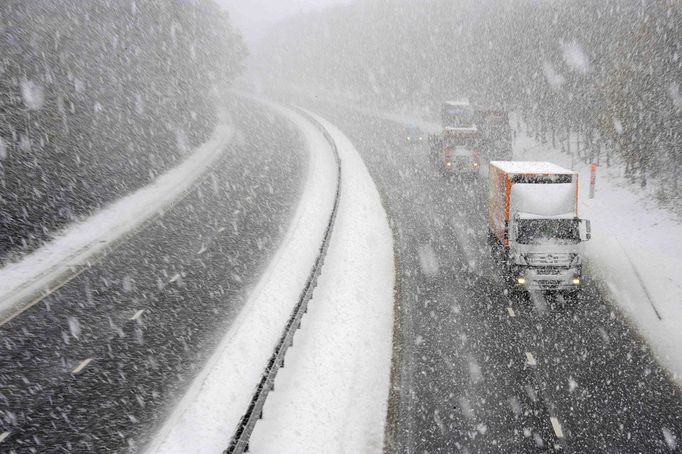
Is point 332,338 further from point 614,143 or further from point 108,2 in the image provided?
point 108,2

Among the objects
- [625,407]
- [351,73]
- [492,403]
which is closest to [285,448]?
[492,403]

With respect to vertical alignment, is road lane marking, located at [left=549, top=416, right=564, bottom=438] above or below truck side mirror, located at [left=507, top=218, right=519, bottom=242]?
below

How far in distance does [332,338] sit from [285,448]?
12.0ft

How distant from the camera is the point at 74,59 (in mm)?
27297

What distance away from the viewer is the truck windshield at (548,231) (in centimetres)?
1368

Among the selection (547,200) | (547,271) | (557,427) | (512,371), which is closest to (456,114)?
(547,200)

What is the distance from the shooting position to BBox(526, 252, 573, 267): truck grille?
43.7 feet

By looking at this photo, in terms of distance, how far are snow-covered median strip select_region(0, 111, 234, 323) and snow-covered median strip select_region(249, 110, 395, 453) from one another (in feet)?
24.0

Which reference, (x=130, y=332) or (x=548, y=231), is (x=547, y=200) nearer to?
(x=548, y=231)

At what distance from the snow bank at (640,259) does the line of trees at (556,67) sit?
70.7 inches

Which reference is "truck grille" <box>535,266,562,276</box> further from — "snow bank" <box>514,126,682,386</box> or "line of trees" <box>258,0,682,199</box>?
"line of trees" <box>258,0,682,199</box>

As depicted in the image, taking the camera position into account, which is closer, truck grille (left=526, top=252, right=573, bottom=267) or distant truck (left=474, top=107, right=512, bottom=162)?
truck grille (left=526, top=252, right=573, bottom=267)

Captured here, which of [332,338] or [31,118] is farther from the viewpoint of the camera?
[31,118]

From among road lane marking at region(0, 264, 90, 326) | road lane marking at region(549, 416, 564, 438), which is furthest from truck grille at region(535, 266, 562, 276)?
road lane marking at region(0, 264, 90, 326)
